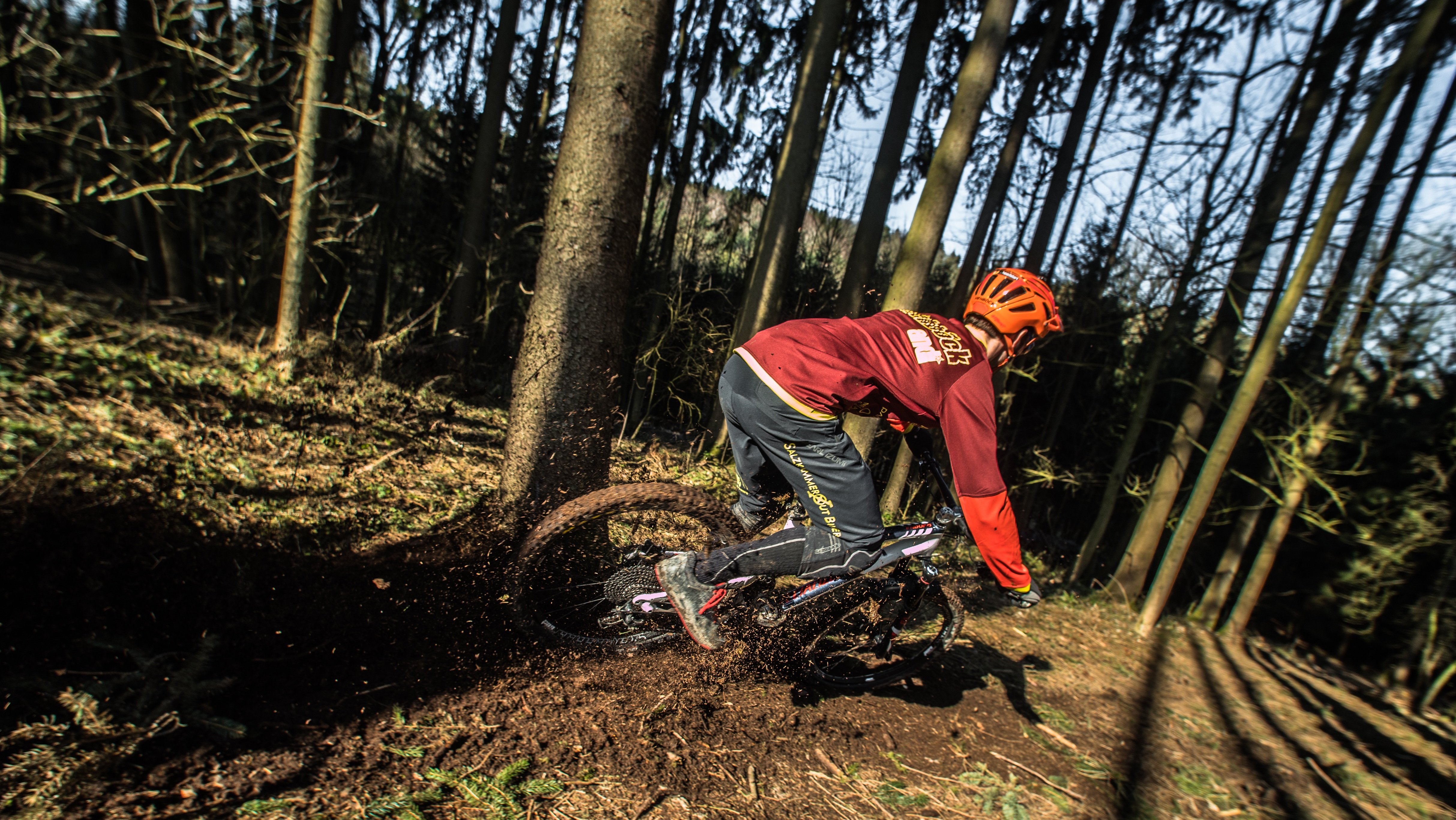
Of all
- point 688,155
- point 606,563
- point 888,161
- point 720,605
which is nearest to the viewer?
point 720,605

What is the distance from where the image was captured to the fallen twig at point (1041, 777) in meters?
3.31

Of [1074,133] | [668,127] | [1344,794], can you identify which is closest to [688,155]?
[668,127]

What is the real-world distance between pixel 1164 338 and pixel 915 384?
7656mm

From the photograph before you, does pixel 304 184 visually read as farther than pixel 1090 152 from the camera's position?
No

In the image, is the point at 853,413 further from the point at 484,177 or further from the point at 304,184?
the point at 484,177

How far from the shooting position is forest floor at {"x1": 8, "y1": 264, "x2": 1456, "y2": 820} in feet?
6.98

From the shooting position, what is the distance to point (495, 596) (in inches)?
125


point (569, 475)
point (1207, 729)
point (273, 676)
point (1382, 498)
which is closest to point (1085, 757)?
point (1207, 729)

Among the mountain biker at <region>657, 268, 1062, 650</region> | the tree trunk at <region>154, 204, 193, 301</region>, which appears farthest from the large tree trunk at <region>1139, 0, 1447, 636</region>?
the tree trunk at <region>154, 204, 193, 301</region>

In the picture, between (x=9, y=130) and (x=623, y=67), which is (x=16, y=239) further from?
(x=623, y=67)

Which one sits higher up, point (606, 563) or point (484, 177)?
point (484, 177)

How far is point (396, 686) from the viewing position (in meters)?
2.61

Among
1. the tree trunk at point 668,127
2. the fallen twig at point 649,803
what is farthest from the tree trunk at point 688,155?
the fallen twig at point 649,803

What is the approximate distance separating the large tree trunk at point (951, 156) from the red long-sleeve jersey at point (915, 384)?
186 cm
